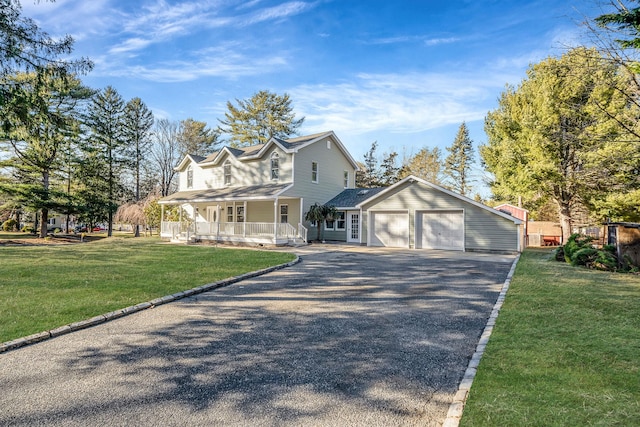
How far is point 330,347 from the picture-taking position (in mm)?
4375

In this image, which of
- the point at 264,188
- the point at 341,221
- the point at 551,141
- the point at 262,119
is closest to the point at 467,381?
the point at 264,188

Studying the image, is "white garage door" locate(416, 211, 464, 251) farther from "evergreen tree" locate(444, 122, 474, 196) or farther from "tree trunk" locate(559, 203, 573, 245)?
"evergreen tree" locate(444, 122, 474, 196)

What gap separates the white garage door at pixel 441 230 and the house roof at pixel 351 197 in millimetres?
3941

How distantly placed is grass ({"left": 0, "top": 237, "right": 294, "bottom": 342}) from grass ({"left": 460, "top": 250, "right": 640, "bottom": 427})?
19.1ft

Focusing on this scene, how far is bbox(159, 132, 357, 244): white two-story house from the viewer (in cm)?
2061

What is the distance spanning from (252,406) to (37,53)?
1087 centimetres

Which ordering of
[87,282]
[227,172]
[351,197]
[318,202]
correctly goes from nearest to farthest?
[87,282] → [318,202] → [351,197] → [227,172]

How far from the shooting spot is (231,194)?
21.8 metres

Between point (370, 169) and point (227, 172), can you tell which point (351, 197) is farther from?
point (370, 169)

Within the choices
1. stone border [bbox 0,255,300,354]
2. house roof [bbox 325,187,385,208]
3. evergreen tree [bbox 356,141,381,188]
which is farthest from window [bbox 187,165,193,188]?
evergreen tree [bbox 356,141,381,188]

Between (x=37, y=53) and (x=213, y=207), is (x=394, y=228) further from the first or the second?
(x=37, y=53)

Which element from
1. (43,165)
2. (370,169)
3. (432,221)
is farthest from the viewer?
(370,169)

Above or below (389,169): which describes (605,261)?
below

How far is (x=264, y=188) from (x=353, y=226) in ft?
20.2
